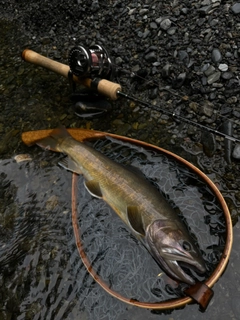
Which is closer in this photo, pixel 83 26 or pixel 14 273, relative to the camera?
pixel 14 273

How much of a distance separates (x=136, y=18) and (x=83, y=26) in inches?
42.9

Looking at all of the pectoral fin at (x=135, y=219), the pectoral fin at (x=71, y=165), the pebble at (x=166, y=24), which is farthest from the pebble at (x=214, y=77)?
the pectoral fin at (x=135, y=219)

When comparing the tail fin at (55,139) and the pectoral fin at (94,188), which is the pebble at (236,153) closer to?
the pectoral fin at (94,188)

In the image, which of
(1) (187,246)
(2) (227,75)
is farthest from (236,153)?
(1) (187,246)

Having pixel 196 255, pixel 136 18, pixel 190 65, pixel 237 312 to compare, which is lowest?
pixel 237 312

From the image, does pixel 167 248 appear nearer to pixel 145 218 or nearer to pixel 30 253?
pixel 145 218

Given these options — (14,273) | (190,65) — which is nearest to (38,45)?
(190,65)

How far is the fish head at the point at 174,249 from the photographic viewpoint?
2.55 metres

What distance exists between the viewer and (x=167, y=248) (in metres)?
2.63

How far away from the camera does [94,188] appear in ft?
11.3

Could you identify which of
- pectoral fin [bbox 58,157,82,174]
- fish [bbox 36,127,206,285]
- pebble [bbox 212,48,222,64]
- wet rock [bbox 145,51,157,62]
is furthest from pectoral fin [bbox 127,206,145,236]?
wet rock [bbox 145,51,157,62]

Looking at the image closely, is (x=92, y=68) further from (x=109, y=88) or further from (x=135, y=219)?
(x=135, y=219)

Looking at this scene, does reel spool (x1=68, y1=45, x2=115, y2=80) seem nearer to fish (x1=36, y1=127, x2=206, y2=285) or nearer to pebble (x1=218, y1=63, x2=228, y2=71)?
fish (x1=36, y1=127, x2=206, y2=285)

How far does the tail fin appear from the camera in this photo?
12.6 feet
